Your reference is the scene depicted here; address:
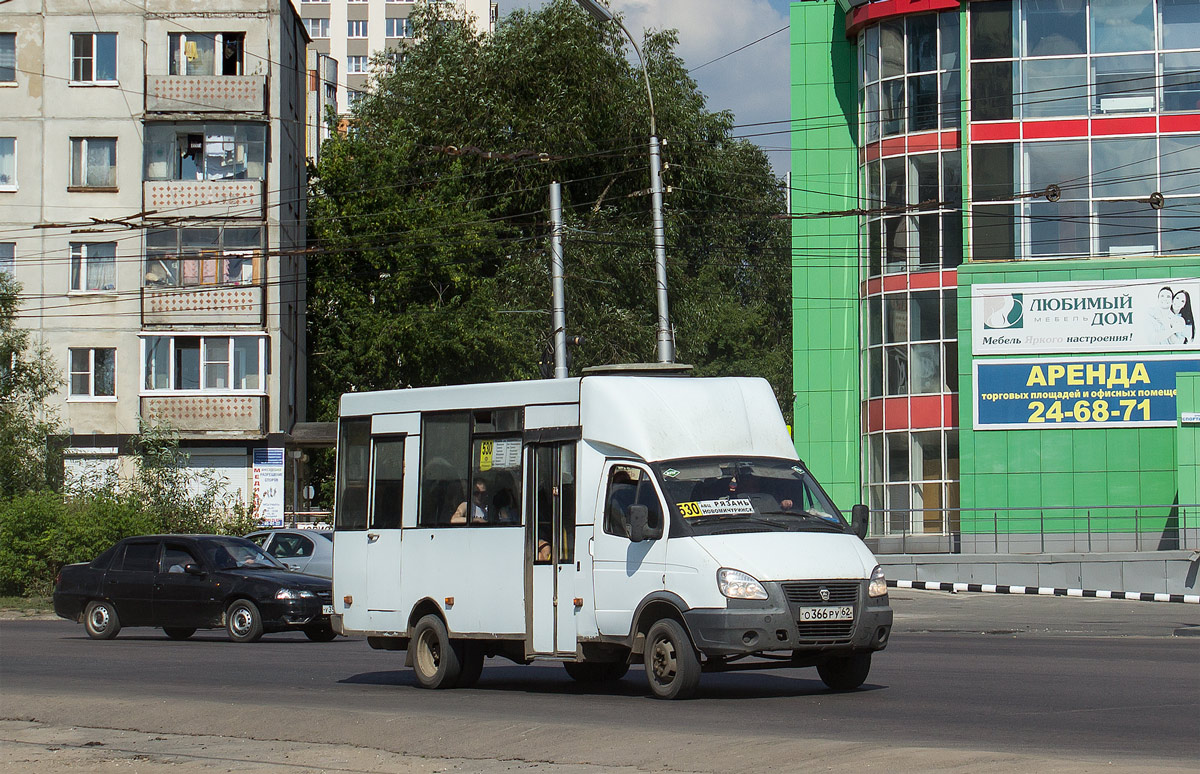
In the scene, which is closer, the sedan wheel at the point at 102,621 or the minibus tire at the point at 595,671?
the minibus tire at the point at 595,671

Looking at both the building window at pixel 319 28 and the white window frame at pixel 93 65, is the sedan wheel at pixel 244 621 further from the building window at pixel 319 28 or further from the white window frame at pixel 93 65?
the building window at pixel 319 28

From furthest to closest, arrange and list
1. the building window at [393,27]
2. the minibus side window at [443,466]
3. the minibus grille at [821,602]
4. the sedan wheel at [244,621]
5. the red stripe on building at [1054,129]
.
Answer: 1. the building window at [393,27]
2. the red stripe on building at [1054,129]
3. the sedan wheel at [244,621]
4. the minibus side window at [443,466]
5. the minibus grille at [821,602]

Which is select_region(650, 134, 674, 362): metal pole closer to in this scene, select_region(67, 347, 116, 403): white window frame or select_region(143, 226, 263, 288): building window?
select_region(143, 226, 263, 288): building window

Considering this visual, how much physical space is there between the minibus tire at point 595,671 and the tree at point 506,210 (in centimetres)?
3328

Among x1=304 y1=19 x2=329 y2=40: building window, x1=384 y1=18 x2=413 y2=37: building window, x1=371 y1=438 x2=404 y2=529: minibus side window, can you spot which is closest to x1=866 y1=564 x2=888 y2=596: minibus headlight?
x1=371 y1=438 x2=404 y2=529: minibus side window

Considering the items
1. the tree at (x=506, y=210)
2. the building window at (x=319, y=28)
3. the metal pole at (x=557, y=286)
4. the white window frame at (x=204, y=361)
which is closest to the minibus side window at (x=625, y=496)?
the metal pole at (x=557, y=286)

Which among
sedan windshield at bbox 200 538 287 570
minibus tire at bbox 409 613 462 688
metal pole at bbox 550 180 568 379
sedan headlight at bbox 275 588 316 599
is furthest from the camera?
metal pole at bbox 550 180 568 379

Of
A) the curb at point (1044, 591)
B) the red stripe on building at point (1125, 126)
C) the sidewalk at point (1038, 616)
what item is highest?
the red stripe on building at point (1125, 126)

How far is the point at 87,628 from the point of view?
2409 centimetres

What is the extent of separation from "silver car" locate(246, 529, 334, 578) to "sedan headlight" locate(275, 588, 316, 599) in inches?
138

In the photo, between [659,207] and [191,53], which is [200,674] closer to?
[659,207]

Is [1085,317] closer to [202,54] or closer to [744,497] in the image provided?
[744,497]

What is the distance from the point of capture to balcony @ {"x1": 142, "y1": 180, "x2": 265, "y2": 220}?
170 ft

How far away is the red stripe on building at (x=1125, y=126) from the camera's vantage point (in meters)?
38.4
